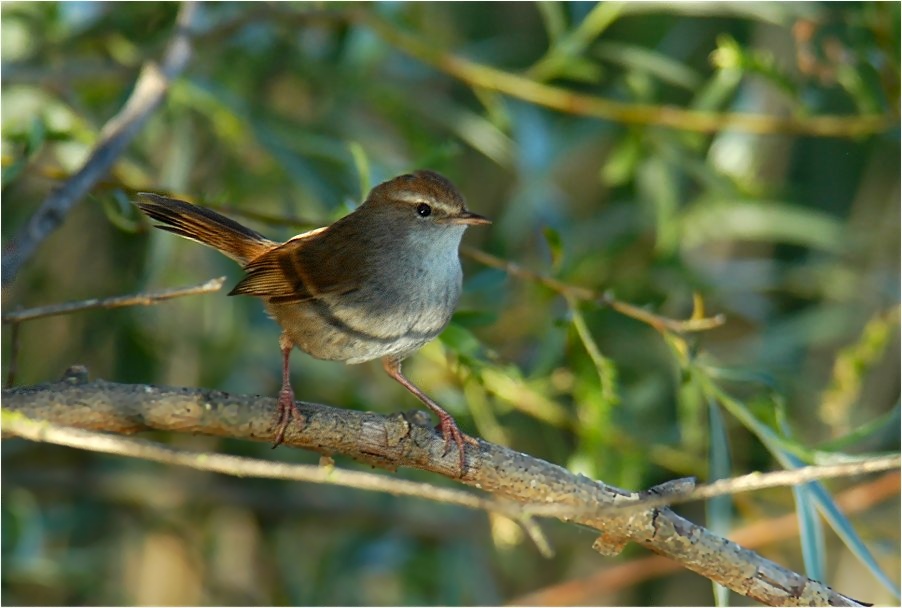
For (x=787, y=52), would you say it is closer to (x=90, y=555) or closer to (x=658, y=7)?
(x=658, y=7)

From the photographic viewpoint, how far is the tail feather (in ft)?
11.8

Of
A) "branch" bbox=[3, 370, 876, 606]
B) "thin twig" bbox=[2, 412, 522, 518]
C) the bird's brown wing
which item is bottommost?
"thin twig" bbox=[2, 412, 522, 518]

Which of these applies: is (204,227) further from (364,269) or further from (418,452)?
(418,452)

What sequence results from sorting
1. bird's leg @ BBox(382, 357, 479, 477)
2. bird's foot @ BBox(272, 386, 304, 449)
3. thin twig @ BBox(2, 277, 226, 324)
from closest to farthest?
thin twig @ BBox(2, 277, 226, 324)
bird's foot @ BBox(272, 386, 304, 449)
bird's leg @ BBox(382, 357, 479, 477)

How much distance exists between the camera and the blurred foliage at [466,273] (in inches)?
172

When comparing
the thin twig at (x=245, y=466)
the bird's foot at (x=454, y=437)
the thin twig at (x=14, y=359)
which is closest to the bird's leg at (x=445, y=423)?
the bird's foot at (x=454, y=437)

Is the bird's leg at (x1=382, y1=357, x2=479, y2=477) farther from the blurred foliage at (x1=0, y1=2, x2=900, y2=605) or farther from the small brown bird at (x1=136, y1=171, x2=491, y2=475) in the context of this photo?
the blurred foliage at (x1=0, y1=2, x2=900, y2=605)

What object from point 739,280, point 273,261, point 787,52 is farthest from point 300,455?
point 787,52

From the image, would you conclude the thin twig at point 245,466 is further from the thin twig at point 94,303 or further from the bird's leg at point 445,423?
the bird's leg at point 445,423

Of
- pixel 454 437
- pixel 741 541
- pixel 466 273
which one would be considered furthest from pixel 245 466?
pixel 466 273

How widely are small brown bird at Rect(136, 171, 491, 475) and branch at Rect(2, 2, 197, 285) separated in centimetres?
40

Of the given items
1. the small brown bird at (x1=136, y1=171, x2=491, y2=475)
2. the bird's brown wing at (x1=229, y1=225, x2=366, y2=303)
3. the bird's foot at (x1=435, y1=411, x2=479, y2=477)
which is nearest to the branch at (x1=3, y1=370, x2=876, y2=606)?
the bird's foot at (x1=435, y1=411, x2=479, y2=477)

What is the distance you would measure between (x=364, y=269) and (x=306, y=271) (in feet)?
0.70

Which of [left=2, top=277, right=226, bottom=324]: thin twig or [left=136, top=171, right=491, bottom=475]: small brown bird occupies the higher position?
[left=136, top=171, right=491, bottom=475]: small brown bird
